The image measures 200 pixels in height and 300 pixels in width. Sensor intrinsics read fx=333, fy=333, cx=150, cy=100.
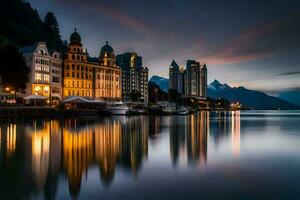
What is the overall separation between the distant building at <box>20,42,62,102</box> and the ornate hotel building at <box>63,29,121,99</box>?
4646 mm

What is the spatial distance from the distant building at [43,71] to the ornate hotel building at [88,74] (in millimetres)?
4646

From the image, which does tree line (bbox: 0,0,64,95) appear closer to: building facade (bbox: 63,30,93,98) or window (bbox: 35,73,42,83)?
window (bbox: 35,73,42,83)

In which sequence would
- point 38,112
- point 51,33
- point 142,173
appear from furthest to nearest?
point 51,33 < point 38,112 < point 142,173

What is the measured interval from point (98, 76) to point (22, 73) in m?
50.7

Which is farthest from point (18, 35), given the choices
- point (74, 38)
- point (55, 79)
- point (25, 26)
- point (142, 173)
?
point (142, 173)

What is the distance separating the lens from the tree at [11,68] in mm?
81062

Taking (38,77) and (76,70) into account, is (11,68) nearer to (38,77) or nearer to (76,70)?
(38,77)

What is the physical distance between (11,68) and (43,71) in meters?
23.6

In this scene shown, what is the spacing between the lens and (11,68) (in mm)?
81938

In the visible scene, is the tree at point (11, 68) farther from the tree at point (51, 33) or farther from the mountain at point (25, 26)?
the tree at point (51, 33)

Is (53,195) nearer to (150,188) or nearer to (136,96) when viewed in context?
(150,188)

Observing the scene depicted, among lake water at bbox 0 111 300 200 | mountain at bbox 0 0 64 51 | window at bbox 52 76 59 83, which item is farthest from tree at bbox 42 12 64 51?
lake water at bbox 0 111 300 200

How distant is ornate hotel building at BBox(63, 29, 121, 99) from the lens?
395ft

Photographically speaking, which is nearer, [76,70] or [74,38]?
[74,38]
